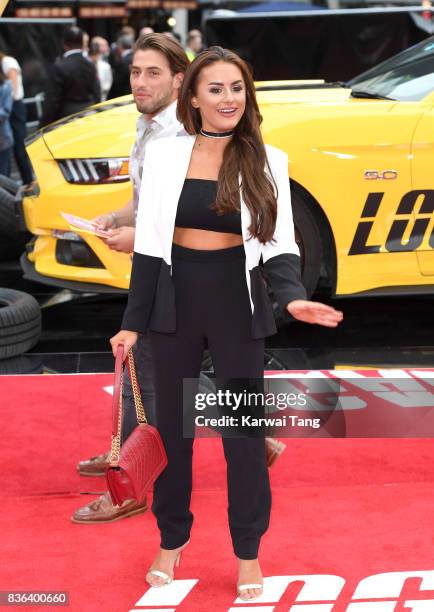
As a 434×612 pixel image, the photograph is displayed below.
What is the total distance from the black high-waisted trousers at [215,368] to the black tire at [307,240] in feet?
9.19

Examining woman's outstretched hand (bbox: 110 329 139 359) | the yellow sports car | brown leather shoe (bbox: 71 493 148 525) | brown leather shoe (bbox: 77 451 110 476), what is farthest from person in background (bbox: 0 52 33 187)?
woman's outstretched hand (bbox: 110 329 139 359)

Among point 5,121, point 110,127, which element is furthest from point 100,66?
point 110,127

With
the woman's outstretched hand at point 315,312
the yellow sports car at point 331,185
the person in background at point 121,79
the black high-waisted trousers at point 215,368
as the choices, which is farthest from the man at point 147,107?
the person in background at point 121,79

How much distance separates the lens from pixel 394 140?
6332 mm

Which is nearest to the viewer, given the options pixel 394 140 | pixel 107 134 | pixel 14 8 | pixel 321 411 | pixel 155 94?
pixel 155 94

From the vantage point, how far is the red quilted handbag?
362cm

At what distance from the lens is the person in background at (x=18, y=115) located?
12320mm

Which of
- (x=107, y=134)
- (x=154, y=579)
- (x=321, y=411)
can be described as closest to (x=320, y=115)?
(x=107, y=134)

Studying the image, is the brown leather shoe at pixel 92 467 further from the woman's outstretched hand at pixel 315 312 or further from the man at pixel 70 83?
the man at pixel 70 83

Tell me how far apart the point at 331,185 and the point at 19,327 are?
1.98 meters

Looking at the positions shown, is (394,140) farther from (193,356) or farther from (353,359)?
(193,356)

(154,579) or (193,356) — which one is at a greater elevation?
(193,356)

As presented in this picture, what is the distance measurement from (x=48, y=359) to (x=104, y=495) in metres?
2.17

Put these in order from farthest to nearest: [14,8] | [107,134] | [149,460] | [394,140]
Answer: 1. [14,8]
2. [107,134]
3. [394,140]
4. [149,460]
